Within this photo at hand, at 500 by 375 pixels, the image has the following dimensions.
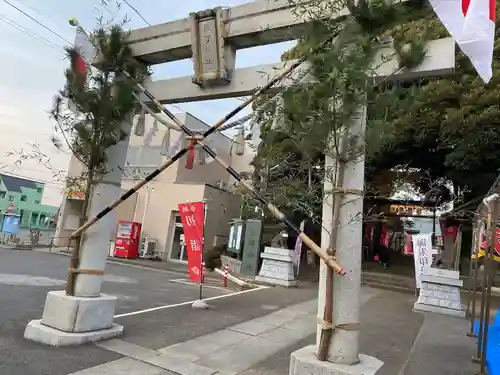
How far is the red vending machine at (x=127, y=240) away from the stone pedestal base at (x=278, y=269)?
9.07m

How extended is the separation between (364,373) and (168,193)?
59.9 feet

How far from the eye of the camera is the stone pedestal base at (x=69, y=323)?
4.47m

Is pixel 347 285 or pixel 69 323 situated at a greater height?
pixel 347 285

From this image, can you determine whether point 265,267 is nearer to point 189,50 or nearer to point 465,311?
point 465,311

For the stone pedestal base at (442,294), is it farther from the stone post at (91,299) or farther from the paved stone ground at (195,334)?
the stone post at (91,299)

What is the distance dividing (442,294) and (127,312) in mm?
7295

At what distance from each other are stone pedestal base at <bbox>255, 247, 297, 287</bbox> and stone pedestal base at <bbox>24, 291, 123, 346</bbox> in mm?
7524

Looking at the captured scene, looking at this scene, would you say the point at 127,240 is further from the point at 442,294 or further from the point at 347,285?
the point at 347,285

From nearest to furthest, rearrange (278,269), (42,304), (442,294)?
(42,304), (442,294), (278,269)

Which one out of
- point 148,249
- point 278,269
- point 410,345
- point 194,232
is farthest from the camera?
point 148,249

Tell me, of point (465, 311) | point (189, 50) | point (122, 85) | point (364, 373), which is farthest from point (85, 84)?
point (465, 311)

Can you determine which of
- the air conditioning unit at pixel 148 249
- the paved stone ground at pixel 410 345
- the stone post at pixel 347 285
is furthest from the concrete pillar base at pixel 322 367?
the air conditioning unit at pixel 148 249

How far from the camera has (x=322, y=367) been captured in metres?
3.04

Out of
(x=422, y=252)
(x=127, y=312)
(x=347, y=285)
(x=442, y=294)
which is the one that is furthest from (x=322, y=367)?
(x=422, y=252)
